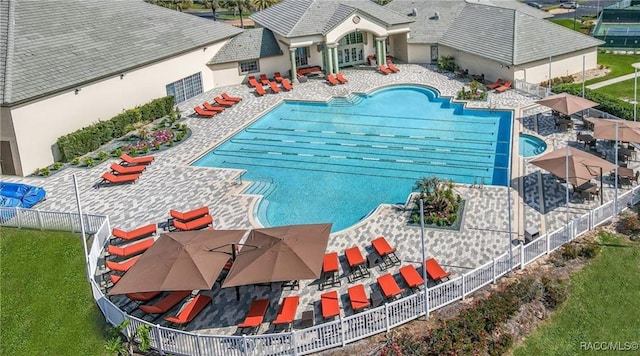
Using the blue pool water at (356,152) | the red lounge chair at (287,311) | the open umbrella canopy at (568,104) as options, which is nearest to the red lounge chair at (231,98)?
the blue pool water at (356,152)

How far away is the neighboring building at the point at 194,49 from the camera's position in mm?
31578

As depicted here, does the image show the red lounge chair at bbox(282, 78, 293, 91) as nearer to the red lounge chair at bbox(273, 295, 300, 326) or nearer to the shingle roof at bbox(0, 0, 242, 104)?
the shingle roof at bbox(0, 0, 242, 104)

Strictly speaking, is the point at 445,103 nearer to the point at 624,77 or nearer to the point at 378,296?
the point at 624,77

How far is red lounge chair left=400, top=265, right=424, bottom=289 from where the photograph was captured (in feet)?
61.9

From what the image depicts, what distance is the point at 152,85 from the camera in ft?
129

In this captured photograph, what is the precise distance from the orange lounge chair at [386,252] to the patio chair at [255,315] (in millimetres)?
4714

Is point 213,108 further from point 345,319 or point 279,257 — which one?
point 345,319

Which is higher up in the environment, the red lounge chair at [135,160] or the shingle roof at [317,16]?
the shingle roof at [317,16]

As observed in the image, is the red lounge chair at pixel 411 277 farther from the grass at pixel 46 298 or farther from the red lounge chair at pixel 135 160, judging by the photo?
the red lounge chair at pixel 135 160

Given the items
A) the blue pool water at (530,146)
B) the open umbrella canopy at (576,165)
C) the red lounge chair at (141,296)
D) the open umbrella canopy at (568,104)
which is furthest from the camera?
the open umbrella canopy at (568,104)

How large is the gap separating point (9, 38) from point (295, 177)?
18.7 m

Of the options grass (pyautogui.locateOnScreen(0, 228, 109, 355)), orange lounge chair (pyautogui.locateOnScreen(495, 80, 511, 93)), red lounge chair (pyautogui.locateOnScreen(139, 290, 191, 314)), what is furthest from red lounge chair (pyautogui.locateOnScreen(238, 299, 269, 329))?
orange lounge chair (pyautogui.locateOnScreen(495, 80, 511, 93))

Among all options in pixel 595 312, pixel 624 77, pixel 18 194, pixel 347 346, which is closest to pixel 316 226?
pixel 347 346

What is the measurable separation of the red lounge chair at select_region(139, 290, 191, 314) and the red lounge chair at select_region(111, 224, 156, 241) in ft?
15.7
